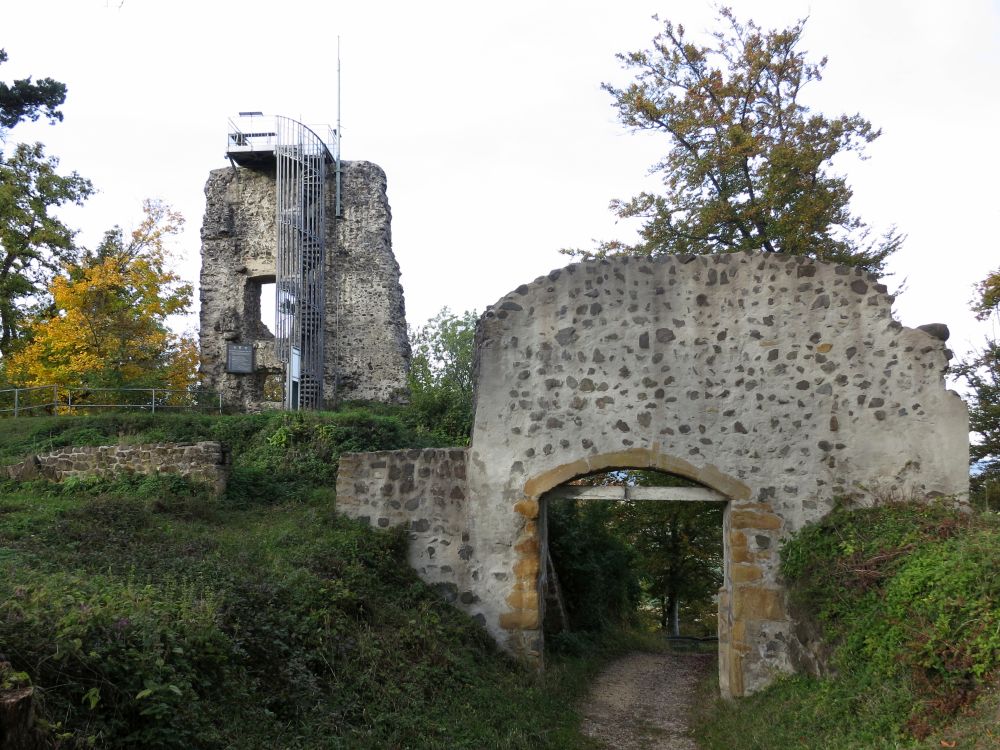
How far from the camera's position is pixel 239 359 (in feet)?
72.8

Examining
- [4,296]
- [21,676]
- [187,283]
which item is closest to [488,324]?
[21,676]

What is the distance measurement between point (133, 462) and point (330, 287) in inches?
389

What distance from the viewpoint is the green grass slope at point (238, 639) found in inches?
182

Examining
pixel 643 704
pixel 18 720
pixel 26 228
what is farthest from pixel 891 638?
pixel 26 228

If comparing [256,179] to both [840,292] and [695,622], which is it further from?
[695,622]

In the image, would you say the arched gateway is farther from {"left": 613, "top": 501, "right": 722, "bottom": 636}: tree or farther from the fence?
{"left": 613, "top": 501, "right": 722, "bottom": 636}: tree

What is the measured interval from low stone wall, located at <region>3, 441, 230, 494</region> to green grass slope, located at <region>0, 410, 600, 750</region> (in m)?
0.92

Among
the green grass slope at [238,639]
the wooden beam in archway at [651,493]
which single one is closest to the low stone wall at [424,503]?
the green grass slope at [238,639]

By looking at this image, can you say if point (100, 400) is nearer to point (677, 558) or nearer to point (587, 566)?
point (587, 566)

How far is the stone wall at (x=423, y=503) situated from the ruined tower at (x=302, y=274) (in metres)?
12.4

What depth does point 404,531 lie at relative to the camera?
968 cm

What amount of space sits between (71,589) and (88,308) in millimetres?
16999

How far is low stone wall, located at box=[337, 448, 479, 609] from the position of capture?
9.58 metres

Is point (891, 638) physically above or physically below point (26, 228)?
below
